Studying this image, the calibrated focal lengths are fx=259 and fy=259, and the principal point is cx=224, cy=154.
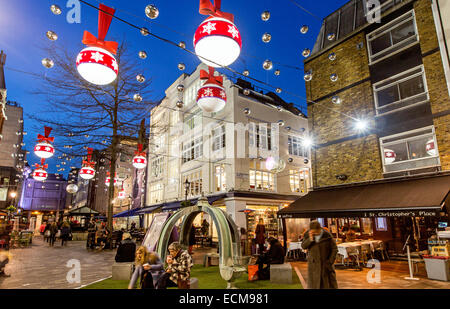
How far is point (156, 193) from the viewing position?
3017cm

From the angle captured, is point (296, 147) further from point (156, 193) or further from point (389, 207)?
point (156, 193)

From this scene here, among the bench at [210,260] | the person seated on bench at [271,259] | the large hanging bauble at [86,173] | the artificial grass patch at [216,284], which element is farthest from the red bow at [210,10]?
the large hanging bauble at [86,173]

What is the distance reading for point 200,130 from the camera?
908 inches

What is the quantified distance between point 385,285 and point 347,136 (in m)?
6.99

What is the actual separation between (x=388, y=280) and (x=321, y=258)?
4.18 meters

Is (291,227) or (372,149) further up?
(372,149)

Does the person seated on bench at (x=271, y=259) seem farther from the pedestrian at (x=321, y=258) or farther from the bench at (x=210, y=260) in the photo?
the pedestrian at (x=321, y=258)

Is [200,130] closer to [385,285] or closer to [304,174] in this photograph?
[304,174]

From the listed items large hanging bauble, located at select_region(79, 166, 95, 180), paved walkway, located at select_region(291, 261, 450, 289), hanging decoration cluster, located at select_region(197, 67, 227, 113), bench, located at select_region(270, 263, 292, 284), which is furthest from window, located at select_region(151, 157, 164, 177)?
bench, located at select_region(270, 263, 292, 284)

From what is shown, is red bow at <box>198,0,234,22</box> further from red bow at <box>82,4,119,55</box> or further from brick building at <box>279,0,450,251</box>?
brick building at <box>279,0,450,251</box>

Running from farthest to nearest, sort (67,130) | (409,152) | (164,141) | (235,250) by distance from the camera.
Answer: (164,141)
(67,130)
(409,152)
(235,250)

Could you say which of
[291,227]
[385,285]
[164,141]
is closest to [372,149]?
[385,285]

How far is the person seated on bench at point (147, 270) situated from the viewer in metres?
4.52

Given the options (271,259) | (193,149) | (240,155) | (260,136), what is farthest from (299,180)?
(271,259)
